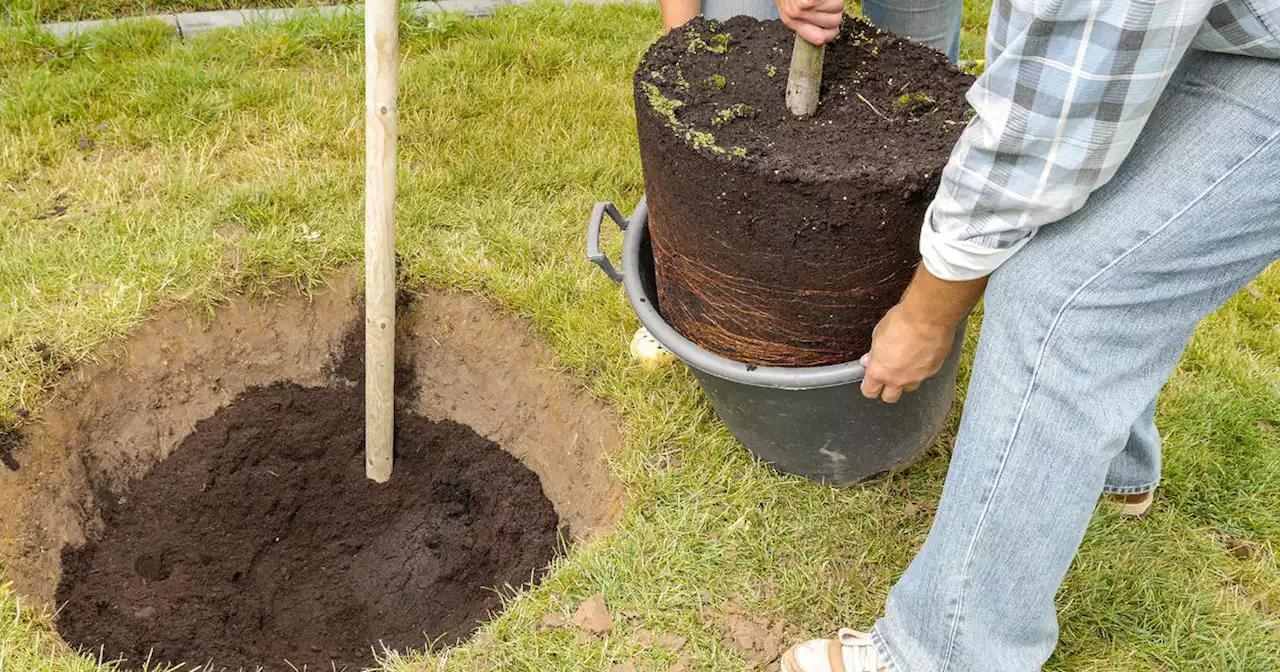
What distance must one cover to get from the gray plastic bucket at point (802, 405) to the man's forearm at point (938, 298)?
33 cm

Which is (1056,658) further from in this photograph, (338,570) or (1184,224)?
(338,570)

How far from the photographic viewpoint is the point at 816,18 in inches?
71.2

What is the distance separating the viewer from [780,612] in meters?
2.13

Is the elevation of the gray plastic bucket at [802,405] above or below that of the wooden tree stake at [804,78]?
below

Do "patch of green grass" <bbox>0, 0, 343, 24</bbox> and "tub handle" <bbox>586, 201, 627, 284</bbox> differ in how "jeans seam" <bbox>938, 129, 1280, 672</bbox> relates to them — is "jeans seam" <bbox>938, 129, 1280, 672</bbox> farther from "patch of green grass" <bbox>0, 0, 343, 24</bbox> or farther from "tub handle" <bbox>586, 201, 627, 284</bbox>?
"patch of green grass" <bbox>0, 0, 343, 24</bbox>

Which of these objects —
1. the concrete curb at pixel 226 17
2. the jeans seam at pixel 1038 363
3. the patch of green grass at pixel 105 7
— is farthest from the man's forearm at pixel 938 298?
the patch of green grass at pixel 105 7

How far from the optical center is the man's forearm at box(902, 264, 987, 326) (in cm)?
154

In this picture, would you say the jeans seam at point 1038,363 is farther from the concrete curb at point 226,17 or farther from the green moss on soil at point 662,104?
the concrete curb at point 226,17

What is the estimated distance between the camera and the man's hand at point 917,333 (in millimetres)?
1558

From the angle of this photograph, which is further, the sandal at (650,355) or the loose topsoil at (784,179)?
the sandal at (650,355)

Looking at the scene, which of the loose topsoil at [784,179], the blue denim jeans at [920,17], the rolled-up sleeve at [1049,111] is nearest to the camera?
the rolled-up sleeve at [1049,111]

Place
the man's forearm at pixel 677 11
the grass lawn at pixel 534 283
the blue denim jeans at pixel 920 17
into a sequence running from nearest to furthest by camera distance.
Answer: the grass lawn at pixel 534 283
the man's forearm at pixel 677 11
the blue denim jeans at pixel 920 17

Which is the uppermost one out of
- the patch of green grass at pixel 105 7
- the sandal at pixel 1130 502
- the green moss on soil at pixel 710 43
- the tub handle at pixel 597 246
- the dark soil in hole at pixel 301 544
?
the green moss on soil at pixel 710 43

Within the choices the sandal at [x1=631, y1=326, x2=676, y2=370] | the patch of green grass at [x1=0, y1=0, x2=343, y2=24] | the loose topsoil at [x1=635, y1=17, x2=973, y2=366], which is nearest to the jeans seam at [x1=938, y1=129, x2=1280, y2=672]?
the loose topsoil at [x1=635, y1=17, x2=973, y2=366]
